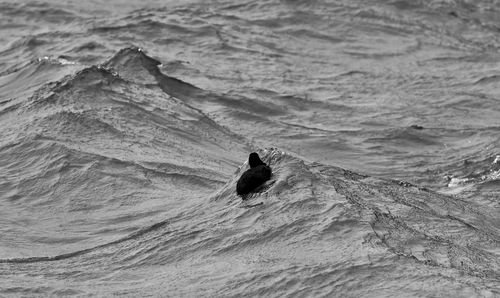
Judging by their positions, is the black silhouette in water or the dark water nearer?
the dark water

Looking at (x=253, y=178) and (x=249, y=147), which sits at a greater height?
(x=253, y=178)

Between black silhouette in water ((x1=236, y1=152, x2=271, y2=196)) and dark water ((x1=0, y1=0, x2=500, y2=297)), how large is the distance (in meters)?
0.14

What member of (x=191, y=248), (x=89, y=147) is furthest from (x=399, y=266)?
(x=89, y=147)

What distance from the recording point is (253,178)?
8227 mm

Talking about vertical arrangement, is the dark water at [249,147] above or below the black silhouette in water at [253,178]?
below

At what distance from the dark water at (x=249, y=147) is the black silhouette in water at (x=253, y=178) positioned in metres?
0.14

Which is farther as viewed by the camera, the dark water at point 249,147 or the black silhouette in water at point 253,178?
the black silhouette in water at point 253,178

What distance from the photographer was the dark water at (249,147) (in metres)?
7.22

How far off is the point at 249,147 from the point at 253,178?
343cm

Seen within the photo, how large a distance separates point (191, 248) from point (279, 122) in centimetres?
553

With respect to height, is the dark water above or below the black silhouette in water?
below

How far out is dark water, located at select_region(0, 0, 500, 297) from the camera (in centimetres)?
722

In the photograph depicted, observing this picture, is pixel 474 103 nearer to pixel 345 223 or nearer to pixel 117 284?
pixel 345 223

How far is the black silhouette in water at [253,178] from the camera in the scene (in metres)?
8.21
